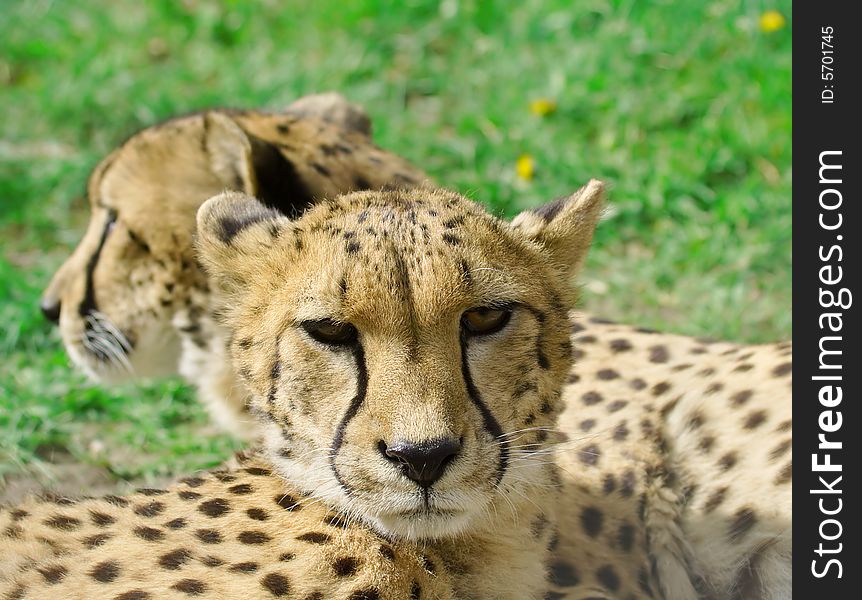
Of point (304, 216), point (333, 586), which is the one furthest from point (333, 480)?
point (304, 216)

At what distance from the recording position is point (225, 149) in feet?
12.5

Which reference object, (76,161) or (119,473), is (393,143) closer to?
(76,161)

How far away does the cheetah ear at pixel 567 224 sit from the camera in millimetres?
3035

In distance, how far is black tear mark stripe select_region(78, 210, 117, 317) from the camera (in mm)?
4172

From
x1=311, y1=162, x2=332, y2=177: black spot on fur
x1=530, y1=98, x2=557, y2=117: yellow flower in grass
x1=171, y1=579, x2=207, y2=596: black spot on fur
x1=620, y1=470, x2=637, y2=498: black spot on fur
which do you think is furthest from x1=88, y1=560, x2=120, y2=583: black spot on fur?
x1=530, y1=98, x2=557, y2=117: yellow flower in grass

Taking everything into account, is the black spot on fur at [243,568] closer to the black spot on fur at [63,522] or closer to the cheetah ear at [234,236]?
the black spot on fur at [63,522]

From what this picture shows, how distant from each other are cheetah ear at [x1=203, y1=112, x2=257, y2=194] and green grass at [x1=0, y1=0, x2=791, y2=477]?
992mm

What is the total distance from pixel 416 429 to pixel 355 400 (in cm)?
20

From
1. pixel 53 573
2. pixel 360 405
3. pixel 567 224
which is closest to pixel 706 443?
pixel 567 224

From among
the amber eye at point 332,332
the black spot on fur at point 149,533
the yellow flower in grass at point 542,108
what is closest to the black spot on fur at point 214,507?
the black spot on fur at point 149,533

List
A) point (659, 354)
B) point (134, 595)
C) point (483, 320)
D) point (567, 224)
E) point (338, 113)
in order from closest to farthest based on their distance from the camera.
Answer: point (134, 595)
point (483, 320)
point (567, 224)
point (659, 354)
point (338, 113)

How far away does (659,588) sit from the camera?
3.54 meters

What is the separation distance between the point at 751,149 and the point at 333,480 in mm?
3461

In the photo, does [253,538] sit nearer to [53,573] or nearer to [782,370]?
[53,573]
